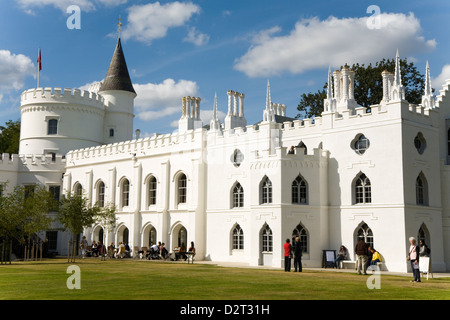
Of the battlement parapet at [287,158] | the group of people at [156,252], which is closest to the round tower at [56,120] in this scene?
the group of people at [156,252]

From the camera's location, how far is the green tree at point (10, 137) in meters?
63.7

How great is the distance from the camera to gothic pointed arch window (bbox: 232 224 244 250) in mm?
34000

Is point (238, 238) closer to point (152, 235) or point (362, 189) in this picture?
point (362, 189)

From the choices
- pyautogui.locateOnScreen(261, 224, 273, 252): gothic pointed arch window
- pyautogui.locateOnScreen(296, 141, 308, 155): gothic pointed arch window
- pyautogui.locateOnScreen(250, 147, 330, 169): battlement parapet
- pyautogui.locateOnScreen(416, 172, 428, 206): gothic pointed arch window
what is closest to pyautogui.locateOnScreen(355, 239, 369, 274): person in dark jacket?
pyautogui.locateOnScreen(261, 224, 273, 252): gothic pointed arch window

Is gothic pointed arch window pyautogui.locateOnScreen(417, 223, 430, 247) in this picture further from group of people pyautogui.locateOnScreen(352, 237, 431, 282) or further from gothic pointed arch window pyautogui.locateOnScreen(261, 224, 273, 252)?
gothic pointed arch window pyautogui.locateOnScreen(261, 224, 273, 252)

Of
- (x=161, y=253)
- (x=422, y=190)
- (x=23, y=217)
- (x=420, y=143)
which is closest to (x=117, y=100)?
(x=161, y=253)

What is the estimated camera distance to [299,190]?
98.3ft

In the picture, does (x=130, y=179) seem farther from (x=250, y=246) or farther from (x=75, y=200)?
(x=250, y=246)

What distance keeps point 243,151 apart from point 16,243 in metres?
17.5

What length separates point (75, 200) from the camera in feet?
111

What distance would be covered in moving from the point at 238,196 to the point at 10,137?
139 feet

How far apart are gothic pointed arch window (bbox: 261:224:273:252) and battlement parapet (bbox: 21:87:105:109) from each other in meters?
26.6
